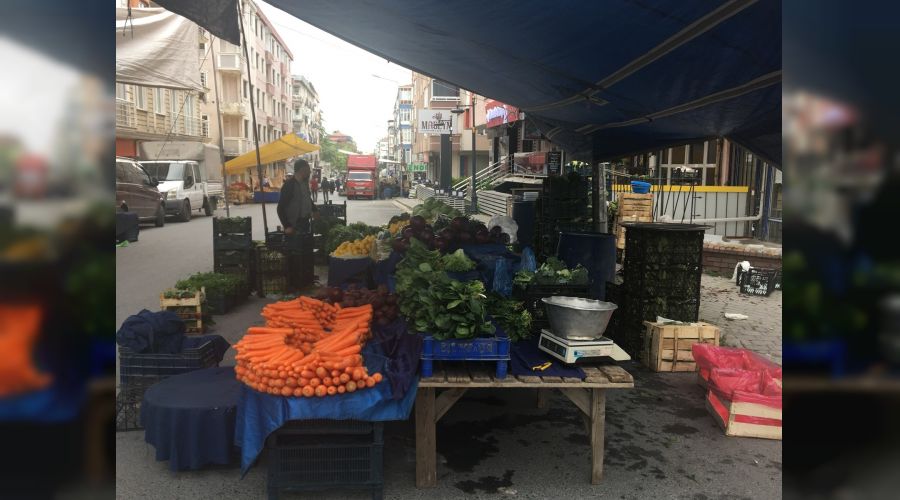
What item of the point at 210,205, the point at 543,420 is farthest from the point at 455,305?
the point at 210,205

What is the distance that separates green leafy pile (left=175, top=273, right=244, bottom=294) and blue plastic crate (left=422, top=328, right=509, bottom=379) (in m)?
5.67

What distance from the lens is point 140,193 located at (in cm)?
1939

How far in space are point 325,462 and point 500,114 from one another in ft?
83.1

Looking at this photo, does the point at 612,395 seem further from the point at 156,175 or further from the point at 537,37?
the point at 156,175

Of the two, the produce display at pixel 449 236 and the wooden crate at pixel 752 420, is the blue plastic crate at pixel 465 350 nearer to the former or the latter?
the wooden crate at pixel 752 420

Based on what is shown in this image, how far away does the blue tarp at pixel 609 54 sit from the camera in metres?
3.47

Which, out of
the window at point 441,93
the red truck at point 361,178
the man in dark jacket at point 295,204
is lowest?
the man in dark jacket at point 295,204

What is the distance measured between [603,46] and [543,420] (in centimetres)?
327

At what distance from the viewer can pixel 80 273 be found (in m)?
1.40

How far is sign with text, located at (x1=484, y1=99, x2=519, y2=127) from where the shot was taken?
2560 cm

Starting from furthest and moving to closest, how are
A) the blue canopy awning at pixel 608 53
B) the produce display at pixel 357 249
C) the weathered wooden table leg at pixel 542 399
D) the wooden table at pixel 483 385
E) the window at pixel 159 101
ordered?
the window at pixel 159 101 → the produce display at pixel 357 249 → the weathered wooden table leg at pixel 542 399 → the wooden table at pixel 483 385 → the blue canopy awning at pixel 608 53

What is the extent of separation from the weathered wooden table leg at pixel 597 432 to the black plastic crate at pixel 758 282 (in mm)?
8009

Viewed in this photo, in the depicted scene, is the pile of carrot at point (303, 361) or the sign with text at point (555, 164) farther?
the sign with text at point (555, 164)

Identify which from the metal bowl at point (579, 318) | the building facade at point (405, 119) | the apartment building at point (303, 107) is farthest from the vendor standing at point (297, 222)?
the building facade at point (405, 119)
